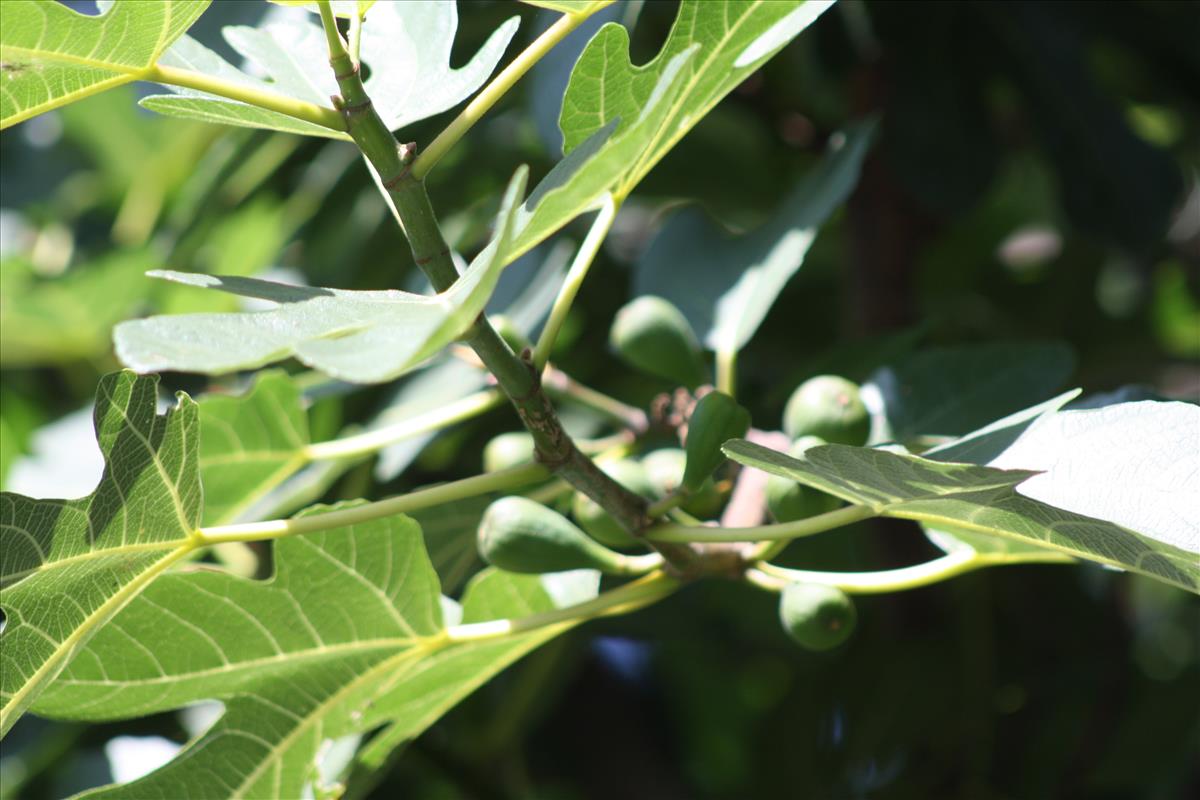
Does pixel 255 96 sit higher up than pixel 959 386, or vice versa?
pixel 255 96

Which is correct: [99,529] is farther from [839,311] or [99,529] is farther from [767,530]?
[839,311]

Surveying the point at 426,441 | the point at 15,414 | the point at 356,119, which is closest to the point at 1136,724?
the point at 426,441

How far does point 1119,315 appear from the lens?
1.86 metres

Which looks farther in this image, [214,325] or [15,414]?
[15,414]

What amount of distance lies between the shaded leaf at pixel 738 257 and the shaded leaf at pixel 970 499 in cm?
37

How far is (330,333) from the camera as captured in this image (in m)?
0.51

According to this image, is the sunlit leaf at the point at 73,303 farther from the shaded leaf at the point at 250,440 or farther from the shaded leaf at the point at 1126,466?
the shaded leaf at the point at 1126,466

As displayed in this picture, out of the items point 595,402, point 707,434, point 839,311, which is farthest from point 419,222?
point 839,311

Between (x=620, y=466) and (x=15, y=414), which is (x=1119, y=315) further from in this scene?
(x=15, y=414)

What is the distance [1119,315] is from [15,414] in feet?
5.23

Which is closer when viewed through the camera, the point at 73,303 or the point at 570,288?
the point at 570,288

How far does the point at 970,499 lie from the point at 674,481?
10.2 inches

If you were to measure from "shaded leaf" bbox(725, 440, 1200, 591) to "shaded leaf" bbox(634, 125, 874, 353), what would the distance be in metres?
0.37

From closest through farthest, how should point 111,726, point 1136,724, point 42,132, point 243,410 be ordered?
point 243,410, point 111,726, point 1136,724, point 42,132
